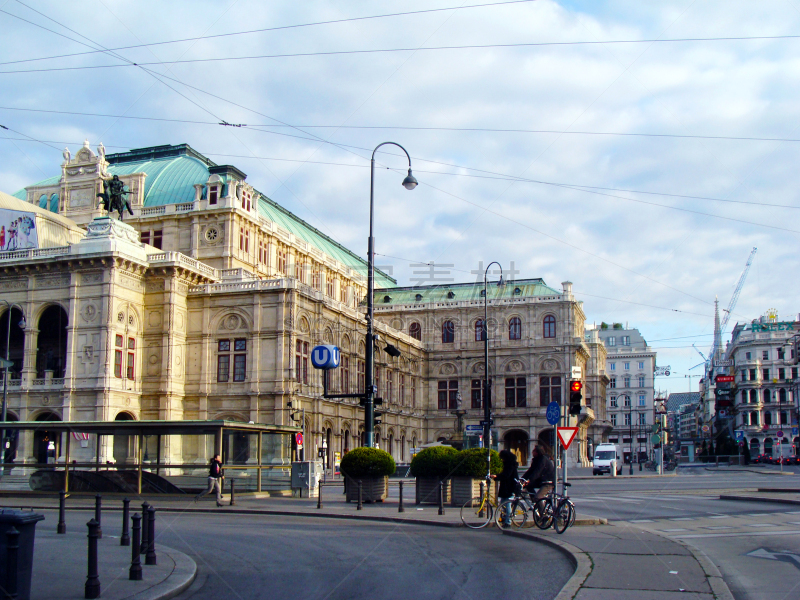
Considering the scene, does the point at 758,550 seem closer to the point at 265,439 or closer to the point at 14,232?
the point at 265,439

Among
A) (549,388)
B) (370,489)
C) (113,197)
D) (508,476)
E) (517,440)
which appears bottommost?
(517,440)

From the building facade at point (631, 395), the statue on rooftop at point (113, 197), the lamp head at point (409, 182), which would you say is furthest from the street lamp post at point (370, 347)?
the building facade at point (631, 395)

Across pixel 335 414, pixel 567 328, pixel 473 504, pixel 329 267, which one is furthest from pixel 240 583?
pixel 567 328

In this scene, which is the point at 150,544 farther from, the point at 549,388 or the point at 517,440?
the point at 517,440

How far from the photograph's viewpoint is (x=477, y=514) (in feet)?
61.1

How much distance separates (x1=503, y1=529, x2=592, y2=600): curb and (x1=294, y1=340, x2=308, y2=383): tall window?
140ft

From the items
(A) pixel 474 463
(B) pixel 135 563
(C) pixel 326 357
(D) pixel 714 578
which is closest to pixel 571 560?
(D) pixel 714 578

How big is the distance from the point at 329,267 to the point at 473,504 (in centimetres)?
6189

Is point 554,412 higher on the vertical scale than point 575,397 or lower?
lower

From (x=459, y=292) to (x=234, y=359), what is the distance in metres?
40.0

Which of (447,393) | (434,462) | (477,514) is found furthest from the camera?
(447,393)

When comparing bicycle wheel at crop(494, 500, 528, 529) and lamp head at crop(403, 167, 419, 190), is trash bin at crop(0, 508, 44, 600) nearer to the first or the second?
bicycle wheel at crop(494, 500, 528, 529)

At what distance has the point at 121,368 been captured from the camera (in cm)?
5478

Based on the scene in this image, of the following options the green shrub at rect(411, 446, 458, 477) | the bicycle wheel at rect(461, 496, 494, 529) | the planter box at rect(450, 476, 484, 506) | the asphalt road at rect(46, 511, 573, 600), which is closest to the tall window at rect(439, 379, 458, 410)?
the green shrub at rect(411, 446, 458, 477)
